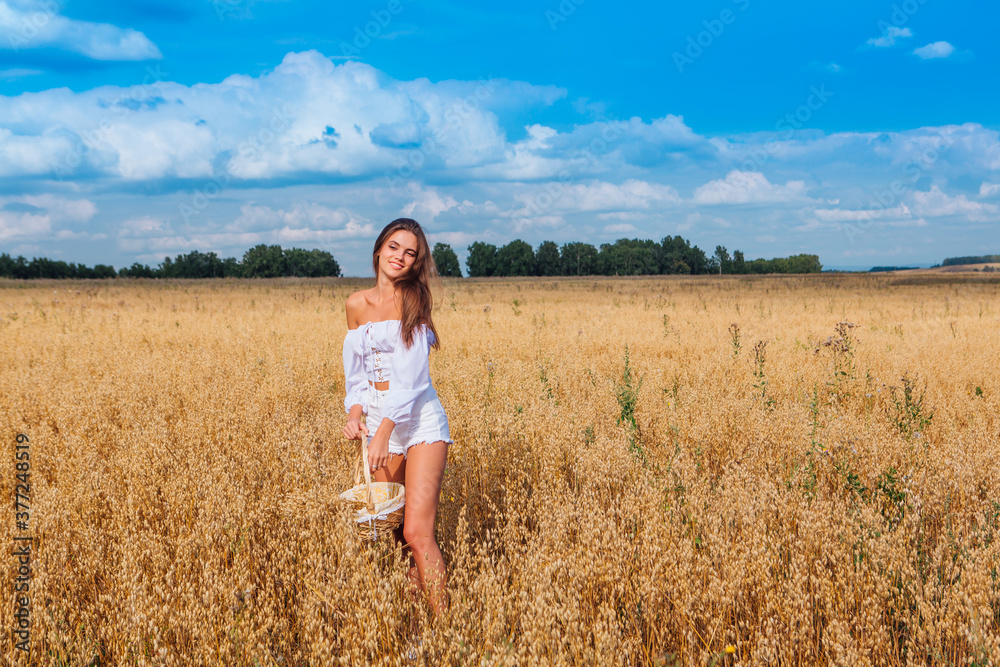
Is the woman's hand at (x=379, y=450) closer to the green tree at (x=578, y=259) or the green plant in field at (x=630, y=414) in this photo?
the green plant in field at (x=630, y=414)

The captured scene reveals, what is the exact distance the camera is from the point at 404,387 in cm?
279

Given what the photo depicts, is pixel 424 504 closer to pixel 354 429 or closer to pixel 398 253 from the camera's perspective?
pixel 354 429

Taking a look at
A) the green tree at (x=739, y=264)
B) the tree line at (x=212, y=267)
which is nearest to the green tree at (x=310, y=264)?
the tree line at (x=212, y=267)

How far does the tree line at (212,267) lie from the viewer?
274 feet

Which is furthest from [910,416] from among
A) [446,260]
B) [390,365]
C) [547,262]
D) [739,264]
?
[739,264]

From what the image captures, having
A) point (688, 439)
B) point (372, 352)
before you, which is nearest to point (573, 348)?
point (688, 439)

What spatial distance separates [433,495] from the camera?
8.98 feet

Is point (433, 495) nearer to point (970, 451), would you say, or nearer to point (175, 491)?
point (175, 491)

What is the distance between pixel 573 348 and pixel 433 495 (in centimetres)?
635

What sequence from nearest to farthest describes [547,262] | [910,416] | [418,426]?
[418,426] → [910,416] → [547,262]

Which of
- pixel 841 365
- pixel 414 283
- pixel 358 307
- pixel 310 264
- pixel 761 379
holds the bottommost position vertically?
pixel 761 379

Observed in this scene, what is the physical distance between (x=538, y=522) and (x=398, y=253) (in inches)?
68.7

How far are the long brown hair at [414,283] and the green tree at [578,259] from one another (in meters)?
126

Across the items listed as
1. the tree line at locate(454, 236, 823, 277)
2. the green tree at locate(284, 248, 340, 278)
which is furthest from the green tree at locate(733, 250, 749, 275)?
the green tree at locate(284, 248, 340, 278)
